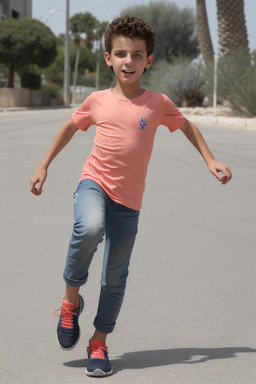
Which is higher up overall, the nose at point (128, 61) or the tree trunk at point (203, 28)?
the tree trunk at point (203, 28)

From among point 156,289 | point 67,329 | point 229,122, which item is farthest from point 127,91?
point 229,122

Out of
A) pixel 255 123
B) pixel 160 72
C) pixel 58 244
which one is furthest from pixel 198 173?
pixel 160 72

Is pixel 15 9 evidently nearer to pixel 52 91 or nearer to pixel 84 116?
pixel 52 91

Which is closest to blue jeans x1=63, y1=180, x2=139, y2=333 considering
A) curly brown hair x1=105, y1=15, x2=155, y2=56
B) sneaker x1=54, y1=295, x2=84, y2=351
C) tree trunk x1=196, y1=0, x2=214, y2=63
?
sneaker x1=54, y1=295, x2=84, y2=351

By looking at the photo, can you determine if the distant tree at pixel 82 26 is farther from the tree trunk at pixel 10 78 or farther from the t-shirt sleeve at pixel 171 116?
the t-shirt sleeve at pixel 171 116

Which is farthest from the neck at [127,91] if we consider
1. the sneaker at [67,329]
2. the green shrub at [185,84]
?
the green shrub at [185,84]

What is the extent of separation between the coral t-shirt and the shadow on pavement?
759 mm

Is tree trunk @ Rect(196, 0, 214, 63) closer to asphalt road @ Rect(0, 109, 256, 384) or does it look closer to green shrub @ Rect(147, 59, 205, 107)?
green shrub @ Rect(147, 59, 205, 107)

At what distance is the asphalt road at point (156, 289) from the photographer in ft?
12.1

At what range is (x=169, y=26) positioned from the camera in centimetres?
5256

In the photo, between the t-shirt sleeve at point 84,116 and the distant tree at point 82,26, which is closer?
the t-shirt sleeve at point 84,116

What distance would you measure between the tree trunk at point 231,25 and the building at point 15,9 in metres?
38.0

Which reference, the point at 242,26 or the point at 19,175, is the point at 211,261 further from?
the point at 242,26

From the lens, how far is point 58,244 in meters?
6.62
